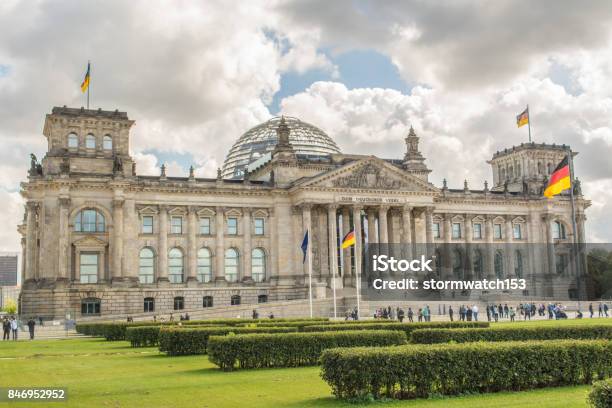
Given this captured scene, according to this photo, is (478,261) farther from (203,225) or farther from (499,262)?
(203,225)

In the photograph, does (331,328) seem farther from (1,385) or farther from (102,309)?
(102,309)

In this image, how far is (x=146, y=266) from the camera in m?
83.6

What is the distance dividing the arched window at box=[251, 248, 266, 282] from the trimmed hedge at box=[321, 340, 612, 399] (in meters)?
67.1

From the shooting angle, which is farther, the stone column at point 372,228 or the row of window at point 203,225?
the stone column at point 372,228

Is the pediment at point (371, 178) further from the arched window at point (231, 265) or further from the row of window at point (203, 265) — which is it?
the arched window at point (231, 265)

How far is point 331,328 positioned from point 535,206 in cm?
7595

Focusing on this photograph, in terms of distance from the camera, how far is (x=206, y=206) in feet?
283

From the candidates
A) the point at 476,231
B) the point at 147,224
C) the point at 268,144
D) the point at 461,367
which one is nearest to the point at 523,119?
the point at 476,231

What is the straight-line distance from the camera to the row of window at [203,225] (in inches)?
3307

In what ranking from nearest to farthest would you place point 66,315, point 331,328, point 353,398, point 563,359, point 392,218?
point 353,398 → point 563,359 → point 331,328 → point 66,315 → point 392,218

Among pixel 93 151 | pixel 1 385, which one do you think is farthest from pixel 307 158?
pixel 1 385

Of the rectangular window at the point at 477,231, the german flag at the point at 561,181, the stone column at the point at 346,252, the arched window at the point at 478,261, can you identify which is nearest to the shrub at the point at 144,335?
the german flag at the point at 561,181

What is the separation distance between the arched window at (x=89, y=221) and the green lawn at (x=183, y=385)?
45.1 metres

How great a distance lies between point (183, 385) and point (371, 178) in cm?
6690
